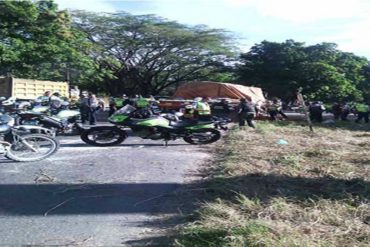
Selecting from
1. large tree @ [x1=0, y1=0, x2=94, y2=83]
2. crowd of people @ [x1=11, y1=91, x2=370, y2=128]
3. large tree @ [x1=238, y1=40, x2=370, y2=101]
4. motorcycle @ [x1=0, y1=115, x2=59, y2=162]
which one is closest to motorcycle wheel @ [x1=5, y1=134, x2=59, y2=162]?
motorcycle @ [x1=0, y1=115, x2=59, y2=162]

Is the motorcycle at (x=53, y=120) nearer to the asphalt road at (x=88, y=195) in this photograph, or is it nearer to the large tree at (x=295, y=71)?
the asphalt road at (x=88, y=195)

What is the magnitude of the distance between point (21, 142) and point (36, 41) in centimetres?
2039

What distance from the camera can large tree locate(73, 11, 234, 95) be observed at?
40875mm

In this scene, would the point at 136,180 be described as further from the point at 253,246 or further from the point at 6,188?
the point at 253,246

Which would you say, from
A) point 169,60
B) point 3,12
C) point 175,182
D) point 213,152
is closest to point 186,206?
point 175,182

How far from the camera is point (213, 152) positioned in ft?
34.7

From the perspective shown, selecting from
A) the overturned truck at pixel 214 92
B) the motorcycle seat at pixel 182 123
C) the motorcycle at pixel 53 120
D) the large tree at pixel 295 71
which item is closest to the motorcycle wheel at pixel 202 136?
the motorcycle seat at pixel 182 123

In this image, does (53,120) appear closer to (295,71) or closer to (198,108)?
(198,108)

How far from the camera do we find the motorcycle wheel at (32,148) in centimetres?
853

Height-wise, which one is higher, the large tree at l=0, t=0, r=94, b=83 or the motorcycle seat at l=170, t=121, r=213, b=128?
the large tree at l=0, t=0, r=94, b=83

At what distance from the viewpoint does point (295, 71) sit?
48.4 metres

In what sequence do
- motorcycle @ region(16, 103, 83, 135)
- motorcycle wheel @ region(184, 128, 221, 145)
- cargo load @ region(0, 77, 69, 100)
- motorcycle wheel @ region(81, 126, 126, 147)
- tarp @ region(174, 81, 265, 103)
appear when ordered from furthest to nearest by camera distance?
tarp @ region(174, 81, 265, 103) → cargo load @ region(0, 77, 69, 100) → motorcycle wheel @ region(184, 128, 221, 145) → motorcycle @ region(16, 103, 83, 135) → motorcycle wheel @ region(81, 126, 126, 147)

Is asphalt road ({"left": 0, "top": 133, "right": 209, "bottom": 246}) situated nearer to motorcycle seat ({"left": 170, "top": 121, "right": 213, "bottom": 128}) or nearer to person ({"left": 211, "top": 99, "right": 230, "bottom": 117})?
motorcycle seat ({"left": 170, "top": 121, "right": 213, "bottom": 128})

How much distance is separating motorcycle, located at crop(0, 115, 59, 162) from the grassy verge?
3105 millimetres
